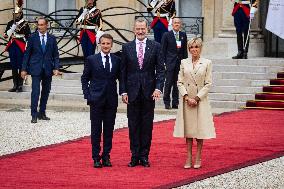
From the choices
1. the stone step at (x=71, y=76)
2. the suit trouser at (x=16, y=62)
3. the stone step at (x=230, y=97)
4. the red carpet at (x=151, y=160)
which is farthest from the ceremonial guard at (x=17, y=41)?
the red carpet at (x=151, y=160)

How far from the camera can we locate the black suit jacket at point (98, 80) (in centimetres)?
1438

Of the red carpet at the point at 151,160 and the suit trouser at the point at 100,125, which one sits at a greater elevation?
the suit trouser at the point at 100,125

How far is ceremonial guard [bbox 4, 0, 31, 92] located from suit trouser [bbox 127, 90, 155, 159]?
11.0 metres

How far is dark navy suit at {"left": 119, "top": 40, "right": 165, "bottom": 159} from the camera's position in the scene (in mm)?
14320

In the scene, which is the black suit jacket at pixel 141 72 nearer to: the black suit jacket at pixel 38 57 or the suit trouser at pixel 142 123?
the suit trouser at pixel 142 123

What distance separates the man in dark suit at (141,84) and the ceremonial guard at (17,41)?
35.8 feet

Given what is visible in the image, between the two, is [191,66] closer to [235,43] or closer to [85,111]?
[85,111]

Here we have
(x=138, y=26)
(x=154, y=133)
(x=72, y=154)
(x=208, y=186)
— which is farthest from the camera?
(x=154, y=133)

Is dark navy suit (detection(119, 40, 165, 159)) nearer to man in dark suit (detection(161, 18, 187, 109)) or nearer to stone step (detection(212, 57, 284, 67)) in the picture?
man in dark suit (detection(161, 18, 187, 109))

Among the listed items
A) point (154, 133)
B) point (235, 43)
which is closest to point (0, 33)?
point (235, 43)

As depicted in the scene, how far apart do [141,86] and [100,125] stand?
0.72 m

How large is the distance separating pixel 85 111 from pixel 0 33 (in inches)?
314

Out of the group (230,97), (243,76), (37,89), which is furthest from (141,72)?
(243,76)

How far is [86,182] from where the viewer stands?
13.1 m
